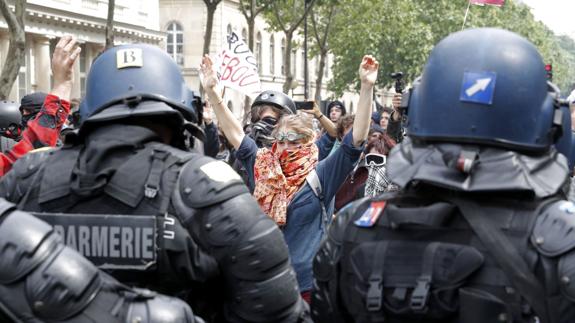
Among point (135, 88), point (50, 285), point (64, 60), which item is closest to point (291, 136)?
point (64, 60)

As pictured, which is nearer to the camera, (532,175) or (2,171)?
(532,175)

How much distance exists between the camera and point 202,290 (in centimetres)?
297

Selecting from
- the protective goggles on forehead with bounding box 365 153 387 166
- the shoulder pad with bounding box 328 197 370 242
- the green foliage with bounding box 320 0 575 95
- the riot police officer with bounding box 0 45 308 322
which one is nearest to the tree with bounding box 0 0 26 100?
the protective goggles on forehead with bounding box 365 153 387 166

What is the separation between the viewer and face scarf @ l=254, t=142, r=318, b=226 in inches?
211

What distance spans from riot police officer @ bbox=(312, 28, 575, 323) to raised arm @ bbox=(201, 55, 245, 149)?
266 cm

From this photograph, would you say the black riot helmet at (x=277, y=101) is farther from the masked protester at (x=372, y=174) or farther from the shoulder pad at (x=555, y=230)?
the shoulder pad at (x=555, y=230)

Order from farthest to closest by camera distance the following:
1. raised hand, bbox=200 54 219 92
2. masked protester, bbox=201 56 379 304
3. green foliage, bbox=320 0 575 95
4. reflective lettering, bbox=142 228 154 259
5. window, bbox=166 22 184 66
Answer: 1. window, bbox=166 22 184 66
2. green foliage, bbox=320 0 575 95
3. raised hand, bbox=200 54 219 92
4. masked protester, bbox=201 56 379 304
5. reflective lettering, bbox=142 228 154 259

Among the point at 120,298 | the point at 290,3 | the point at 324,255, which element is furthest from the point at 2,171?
the point at 290,3

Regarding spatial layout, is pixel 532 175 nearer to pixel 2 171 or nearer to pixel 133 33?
pixel 2 171

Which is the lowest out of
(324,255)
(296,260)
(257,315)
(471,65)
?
(296,260)

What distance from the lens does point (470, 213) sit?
2.55m

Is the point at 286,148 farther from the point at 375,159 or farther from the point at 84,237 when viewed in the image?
the point at 84,237

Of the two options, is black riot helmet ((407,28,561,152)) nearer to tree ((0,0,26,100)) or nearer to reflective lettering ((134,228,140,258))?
reflective lettering ((134,228,140,258))

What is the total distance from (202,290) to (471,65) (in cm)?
105
